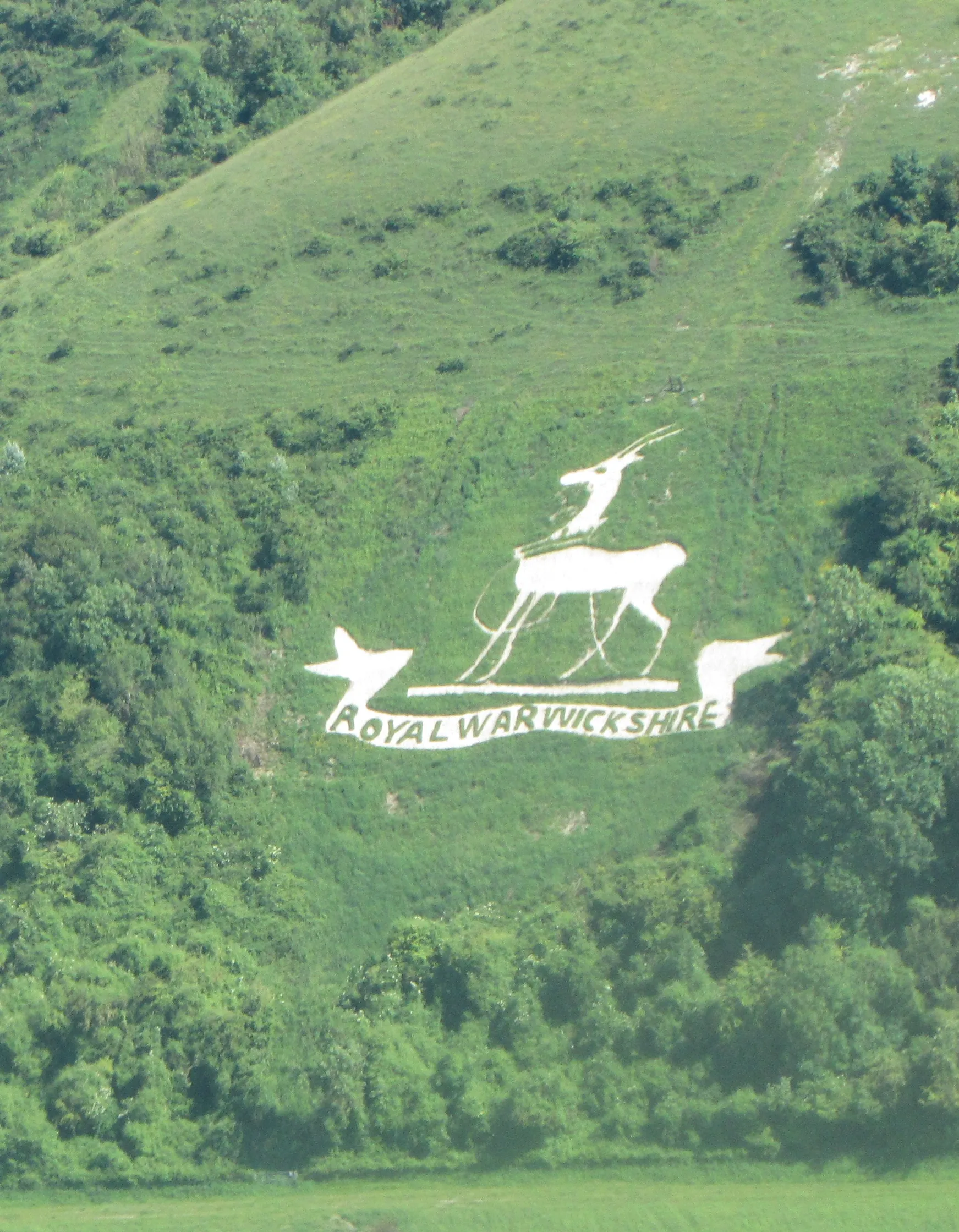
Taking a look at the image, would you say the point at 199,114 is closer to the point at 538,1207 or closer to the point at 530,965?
the point at 530,965

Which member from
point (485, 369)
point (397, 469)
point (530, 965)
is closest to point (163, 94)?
point (485, 369)

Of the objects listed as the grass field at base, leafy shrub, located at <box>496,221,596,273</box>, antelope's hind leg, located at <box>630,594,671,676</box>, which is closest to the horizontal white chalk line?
antelope's hind leg, located at <box>630,594,671,676</box>

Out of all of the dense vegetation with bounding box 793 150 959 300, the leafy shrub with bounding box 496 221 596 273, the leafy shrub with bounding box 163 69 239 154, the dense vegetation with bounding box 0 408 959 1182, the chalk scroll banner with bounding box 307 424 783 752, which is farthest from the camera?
the leafy shrub with bounding box 163 69 239 154

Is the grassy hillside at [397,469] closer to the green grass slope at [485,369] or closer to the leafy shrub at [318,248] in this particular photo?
the green grass slope at [485,369]

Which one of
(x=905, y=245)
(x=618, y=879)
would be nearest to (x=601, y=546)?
(x=618, y=879)

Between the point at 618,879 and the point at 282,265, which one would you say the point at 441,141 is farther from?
the point at 618,879

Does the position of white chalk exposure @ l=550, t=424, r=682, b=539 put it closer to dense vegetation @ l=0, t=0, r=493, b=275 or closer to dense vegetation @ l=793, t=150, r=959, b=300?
dense vegetation @ l=793, t=150, r=959, b=300
